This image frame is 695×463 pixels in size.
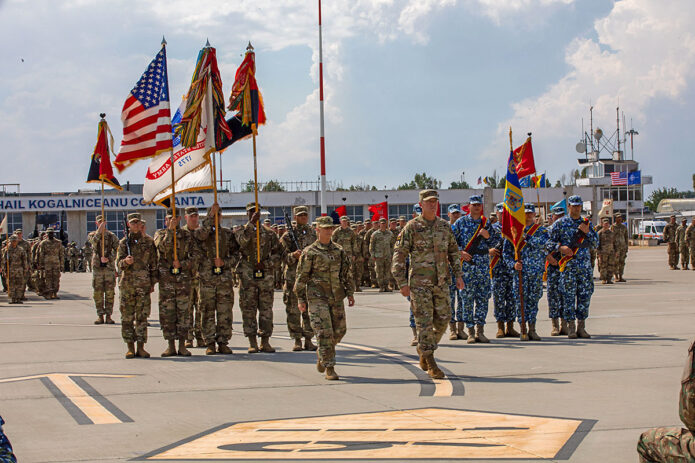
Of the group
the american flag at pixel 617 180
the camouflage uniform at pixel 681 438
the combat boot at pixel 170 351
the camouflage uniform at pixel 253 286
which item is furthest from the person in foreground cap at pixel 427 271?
the american flag at pixel 617 180

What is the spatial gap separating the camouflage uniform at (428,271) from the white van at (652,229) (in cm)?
6496

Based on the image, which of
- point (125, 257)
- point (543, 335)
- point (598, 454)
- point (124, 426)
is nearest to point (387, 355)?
point (543, 335)

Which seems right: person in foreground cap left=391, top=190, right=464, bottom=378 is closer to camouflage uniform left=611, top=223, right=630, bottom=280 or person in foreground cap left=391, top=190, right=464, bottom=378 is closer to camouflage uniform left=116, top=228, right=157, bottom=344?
camouflage uniform left=116, top=228, right=157, bottom=344

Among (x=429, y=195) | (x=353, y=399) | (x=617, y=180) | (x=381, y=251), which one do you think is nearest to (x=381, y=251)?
(x=381, y=251)

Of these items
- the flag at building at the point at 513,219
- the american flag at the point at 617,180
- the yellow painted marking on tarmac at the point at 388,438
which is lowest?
the yellow painted marking on tarmac at the point at 388,438

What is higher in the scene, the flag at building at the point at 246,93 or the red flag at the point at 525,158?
the flag at building at the point at 246,93

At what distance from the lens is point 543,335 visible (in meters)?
13.3

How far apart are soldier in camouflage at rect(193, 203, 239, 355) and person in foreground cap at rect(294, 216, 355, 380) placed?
230cm

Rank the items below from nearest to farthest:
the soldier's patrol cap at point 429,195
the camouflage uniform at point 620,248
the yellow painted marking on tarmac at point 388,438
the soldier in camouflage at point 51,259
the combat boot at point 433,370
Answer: the yellow painted marking on tarmac at point 388,438 < the combat boot at point 433,370 < the soldier's patrol cap at point 429,195 < the soldier in camouflage at point 51,259 < the camouflage uniform at point 620,248

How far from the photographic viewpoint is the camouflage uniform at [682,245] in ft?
101

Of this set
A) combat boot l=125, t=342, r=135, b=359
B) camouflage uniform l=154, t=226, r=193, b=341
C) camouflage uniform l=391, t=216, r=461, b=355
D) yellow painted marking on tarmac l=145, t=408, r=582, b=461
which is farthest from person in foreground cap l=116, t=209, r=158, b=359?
yellow painted marking on tarmac l=145, t=408, r=582, b=461

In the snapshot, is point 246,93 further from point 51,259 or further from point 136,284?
point 51,259

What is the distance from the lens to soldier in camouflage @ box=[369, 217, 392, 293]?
24266 mm

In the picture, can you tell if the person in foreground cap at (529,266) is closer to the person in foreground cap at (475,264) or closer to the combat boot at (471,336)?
the person in foreground cap at (475,264)
